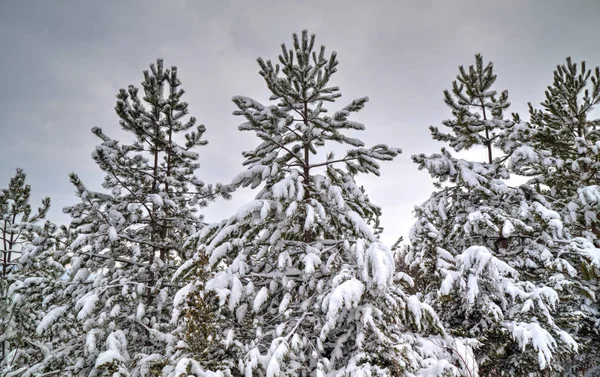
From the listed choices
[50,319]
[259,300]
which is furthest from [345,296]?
[50,319]

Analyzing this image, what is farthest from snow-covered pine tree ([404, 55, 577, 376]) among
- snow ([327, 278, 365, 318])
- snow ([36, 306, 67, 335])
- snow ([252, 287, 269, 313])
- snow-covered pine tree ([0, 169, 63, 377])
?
snow-covered pine tree ([0, 169, 63, 377])

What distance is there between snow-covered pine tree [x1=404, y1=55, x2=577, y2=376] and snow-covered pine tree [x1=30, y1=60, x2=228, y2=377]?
16.7 feet

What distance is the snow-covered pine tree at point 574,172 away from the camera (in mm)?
6029

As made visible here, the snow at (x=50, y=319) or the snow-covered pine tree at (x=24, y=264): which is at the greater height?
the snow-covered pine tree at (x=24, y=264)

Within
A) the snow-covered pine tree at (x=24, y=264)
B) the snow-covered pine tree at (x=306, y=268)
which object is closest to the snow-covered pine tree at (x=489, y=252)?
the snow-covered pine tree at (x=306, y=268)

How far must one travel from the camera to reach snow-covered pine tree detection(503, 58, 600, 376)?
6029 mm

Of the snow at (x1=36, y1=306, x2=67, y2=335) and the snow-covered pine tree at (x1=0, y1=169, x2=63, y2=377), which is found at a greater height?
the snow-covered pine tree at (x1=0, y1=169, x2=63, y2=377)

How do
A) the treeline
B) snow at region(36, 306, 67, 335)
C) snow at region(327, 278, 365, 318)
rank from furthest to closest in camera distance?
1. snow at region(36, 306, 67, 335)
2. the treeline
3. snow at region(327, 278, 365, 318)

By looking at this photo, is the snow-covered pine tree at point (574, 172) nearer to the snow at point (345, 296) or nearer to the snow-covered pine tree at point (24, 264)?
the snow at point (345, 296)

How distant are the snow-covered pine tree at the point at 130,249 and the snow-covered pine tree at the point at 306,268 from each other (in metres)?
1.18

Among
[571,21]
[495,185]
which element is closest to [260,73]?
[495,185]

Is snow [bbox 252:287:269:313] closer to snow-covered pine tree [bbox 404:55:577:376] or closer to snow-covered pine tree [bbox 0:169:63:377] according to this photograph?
snow-covered pine tree [bbox 404:55:577:376]

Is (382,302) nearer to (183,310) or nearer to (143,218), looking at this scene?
(183,310)

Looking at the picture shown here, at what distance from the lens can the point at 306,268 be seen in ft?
12.1
